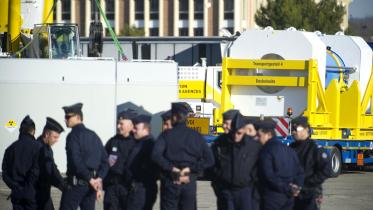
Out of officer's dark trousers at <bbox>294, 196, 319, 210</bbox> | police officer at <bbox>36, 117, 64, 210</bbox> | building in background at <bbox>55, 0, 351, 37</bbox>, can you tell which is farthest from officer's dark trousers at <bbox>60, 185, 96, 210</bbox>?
building in background at <bbox>55, 0, 351, 37</bbox>

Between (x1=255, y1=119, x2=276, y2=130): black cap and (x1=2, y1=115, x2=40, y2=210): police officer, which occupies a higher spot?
(x1=255, y1=119, x2=276, y2=130): black cap

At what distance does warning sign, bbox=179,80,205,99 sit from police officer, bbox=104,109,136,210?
15912 millimetres

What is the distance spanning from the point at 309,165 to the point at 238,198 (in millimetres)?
1059

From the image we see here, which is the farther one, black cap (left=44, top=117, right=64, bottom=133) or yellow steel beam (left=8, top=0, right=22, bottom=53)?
yellow steel beam (left=8, top=0, right=22, bottom=53)

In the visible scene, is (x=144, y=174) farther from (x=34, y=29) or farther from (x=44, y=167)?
(x=34, y=29)

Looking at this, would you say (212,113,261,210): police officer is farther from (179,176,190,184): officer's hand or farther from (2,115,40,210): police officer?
(2,115,40,210): police officer

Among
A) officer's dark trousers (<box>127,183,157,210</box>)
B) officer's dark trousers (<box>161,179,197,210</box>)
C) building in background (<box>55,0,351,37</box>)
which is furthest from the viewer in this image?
building in background (<box>55,0,351,37</box>)

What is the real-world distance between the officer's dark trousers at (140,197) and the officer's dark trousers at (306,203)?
6.21 ft

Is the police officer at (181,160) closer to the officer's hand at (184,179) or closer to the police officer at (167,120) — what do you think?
the officer's hand at (184,179)

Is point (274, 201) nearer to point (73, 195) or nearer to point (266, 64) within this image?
point (73, 195)

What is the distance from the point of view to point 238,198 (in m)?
14.3

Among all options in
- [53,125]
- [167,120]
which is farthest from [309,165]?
[53,125]

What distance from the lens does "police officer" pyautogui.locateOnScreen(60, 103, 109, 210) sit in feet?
46.6

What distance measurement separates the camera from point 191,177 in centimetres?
1417
